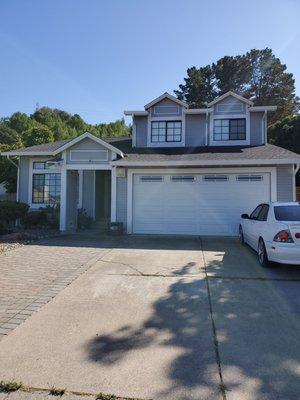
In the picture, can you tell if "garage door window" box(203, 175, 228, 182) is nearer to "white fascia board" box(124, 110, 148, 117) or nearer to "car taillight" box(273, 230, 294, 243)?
"white fascia board" box(124, 110, 148, 117)

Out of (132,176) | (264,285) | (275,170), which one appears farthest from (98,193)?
(264,285)

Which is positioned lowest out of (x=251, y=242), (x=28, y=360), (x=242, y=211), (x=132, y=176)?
(x=28, y=360)

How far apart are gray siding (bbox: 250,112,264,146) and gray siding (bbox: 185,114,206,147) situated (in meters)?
2.21

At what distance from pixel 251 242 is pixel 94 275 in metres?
4.53

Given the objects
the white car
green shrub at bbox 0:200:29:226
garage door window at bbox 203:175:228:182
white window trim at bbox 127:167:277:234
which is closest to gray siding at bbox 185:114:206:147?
white window trim at bbox 127:167:277:234

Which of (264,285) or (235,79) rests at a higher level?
(235,79)

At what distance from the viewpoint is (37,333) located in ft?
13.1

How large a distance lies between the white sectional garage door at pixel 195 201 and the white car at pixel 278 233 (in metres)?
4.09

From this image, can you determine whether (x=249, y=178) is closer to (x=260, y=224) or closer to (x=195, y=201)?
(x=195, y=201)

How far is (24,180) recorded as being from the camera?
16281 millimetres

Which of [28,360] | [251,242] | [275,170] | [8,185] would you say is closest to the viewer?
[28,360]

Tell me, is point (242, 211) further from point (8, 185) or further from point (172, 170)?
point (8, 185)

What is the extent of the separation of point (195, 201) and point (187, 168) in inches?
52.3

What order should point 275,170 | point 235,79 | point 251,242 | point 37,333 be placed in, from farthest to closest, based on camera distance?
point 235,79
point 275,170
point 251,242
point 37,333
